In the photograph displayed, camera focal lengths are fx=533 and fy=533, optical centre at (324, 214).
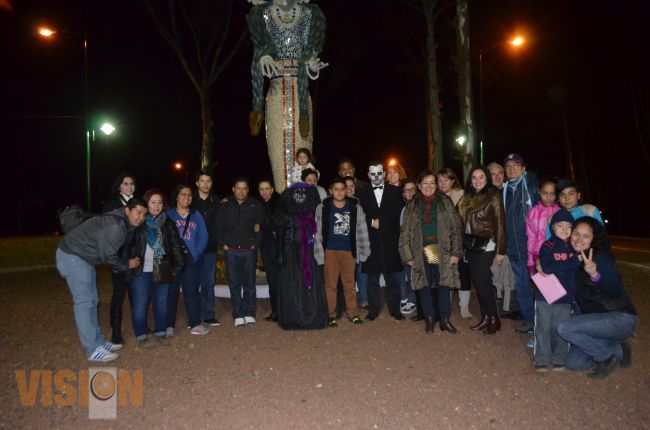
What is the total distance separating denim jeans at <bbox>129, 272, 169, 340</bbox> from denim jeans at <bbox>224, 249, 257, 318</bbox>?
31.4 inches

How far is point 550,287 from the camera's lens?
459 centimetres

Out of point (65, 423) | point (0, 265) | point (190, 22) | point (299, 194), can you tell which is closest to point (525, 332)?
point (299, 194)

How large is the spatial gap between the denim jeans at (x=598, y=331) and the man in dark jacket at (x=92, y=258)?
394 cm

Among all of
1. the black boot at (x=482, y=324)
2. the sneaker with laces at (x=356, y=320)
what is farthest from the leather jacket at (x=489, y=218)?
the sneaker with laces at (x=356, y=320)

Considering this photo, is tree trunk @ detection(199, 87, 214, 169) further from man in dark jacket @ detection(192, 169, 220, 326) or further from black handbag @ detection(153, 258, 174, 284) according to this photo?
black handbag @ detection(153, 258, 174, 284)

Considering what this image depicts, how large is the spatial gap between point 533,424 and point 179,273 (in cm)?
359

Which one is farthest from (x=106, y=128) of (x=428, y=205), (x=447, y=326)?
(x=447, y=326)

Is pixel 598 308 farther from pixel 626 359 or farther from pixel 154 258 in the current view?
pixel 154 258

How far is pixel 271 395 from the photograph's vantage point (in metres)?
4.00

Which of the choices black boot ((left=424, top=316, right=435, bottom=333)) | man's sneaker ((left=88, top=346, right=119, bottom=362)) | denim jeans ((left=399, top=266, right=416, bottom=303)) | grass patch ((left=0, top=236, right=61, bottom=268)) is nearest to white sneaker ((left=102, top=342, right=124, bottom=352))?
man's sneaker ((left=88, top=346, right=119, bottom=362))

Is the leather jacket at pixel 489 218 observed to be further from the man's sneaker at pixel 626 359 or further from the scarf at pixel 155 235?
the scarf at pixel 155 235

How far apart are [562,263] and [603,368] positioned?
2.91 feet

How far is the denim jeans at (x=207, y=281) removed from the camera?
621cm

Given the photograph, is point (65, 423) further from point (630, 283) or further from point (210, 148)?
point (210, 148)
